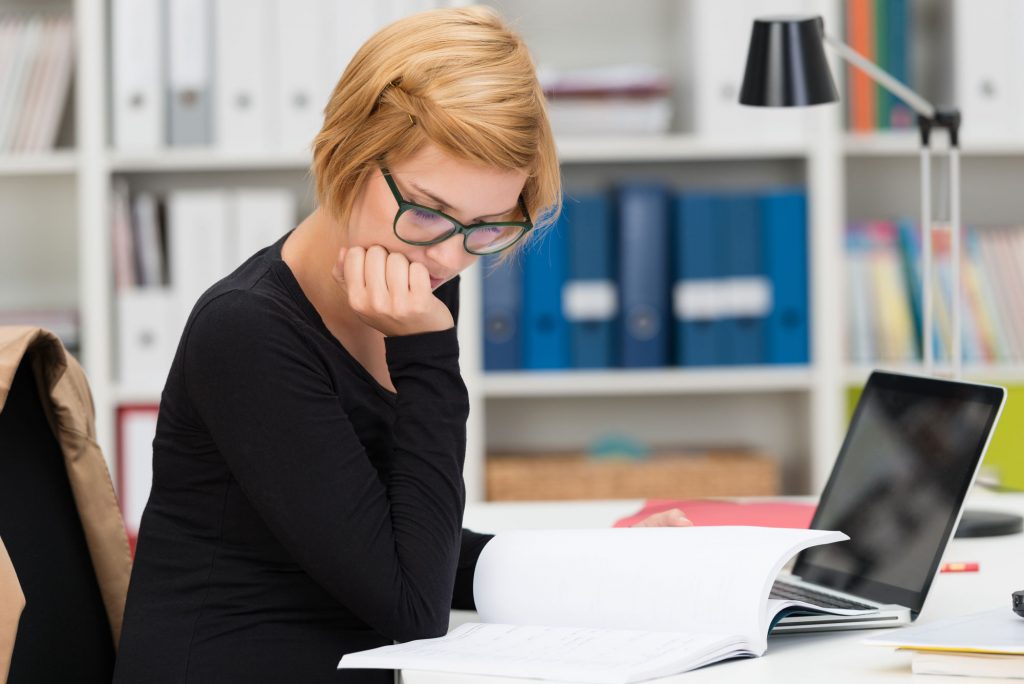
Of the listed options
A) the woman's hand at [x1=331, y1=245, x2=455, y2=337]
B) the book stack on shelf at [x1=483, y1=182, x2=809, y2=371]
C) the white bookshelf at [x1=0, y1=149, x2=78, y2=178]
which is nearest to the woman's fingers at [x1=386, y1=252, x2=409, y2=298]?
the woman's hand at [x1=331, y1=245, x2=455, y2=337]

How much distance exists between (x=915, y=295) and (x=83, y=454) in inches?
74.3

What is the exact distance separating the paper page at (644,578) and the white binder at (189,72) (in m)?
1.67

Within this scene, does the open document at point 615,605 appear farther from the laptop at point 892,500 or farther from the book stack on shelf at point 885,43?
the book stack on shelf at point 885,43

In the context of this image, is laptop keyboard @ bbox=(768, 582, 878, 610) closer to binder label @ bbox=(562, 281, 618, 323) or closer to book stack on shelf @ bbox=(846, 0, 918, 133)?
binder label @ bbox=(562, 281, 618, 323)

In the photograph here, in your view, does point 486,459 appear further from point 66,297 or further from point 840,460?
point 840,460

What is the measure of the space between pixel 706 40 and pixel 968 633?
179 centimetres

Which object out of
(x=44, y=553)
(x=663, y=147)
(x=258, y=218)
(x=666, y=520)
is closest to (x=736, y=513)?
(x=666, y=520)

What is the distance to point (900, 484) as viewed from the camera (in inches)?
44.3

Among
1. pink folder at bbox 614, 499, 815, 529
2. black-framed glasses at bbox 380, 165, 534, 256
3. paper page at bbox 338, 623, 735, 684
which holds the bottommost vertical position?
pink folder at bbox 614, 499, 815, 529

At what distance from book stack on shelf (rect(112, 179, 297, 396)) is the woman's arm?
1517mm

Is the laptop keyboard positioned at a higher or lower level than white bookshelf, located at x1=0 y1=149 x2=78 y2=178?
lower

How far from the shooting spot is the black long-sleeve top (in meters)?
0.95

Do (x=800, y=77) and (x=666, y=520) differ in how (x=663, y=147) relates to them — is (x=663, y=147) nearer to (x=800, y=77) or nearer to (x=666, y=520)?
(x=800, y=77)

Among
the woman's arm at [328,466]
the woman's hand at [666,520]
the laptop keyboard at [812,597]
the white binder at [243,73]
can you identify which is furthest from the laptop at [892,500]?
the white binder at [243,73]
